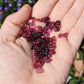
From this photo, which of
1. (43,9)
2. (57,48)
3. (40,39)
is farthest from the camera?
(43,9)

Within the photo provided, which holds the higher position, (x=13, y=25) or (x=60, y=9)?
(x=60, y=9)

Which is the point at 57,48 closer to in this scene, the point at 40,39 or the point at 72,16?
the point at 40,39

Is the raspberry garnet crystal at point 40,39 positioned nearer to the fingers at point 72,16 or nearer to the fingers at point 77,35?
the fingers at point 72,16

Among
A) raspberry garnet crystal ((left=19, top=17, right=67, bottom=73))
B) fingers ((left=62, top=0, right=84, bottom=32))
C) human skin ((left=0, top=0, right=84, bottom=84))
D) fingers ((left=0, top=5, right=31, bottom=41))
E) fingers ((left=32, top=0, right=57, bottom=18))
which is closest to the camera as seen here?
human skin ((left=0, top=0, right=84, bottom=84))

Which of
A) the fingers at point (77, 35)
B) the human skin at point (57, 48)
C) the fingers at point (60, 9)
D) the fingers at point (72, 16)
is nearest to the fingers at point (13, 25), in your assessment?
the human skin at point (57, 48)

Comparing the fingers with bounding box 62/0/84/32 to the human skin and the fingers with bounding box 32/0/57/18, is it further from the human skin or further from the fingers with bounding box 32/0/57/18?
the fingers with bounding box 32/0/57/18

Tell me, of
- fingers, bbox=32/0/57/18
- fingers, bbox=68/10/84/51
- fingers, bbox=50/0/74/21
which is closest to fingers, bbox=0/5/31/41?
fingers, bbox=32/0/57/18

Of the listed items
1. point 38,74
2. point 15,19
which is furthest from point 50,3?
point 38,74

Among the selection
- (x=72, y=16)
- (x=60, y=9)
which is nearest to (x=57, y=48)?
(x=72, y=16)
